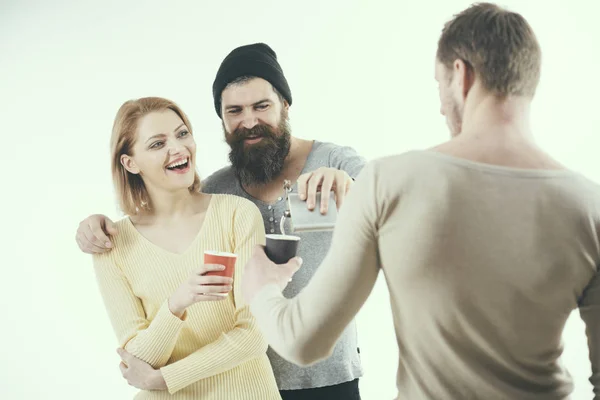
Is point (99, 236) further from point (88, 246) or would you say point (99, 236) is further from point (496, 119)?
point (496, 119)

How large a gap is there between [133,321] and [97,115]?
6.86 feet

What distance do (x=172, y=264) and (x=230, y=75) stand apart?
727mm

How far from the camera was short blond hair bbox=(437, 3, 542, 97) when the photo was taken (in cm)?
102

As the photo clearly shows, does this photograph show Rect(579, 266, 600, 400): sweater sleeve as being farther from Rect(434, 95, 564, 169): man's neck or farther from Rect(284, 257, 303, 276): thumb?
Rect(284, 257, 303, 276): thumb

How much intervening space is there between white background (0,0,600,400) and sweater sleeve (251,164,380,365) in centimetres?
248

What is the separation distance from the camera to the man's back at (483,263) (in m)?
0.97

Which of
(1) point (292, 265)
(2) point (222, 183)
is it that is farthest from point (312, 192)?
(2) point (222, 183)

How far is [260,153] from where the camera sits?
212 centimetres

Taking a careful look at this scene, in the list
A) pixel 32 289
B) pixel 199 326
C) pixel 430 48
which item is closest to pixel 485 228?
pixel 199 326

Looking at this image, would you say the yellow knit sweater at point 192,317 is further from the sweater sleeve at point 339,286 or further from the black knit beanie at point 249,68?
the sweater sleeve at point 339,286

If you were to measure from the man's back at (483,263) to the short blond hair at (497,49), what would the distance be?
0.15 m

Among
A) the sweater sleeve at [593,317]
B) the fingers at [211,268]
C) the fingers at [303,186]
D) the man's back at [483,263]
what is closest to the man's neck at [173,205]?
the fingers at [211,268]

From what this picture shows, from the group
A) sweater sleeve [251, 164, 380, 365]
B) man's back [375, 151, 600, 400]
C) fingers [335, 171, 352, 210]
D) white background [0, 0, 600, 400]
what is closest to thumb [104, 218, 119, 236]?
fingers [335, 171, 352, 210]

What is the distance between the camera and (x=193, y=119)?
3.50 metres
